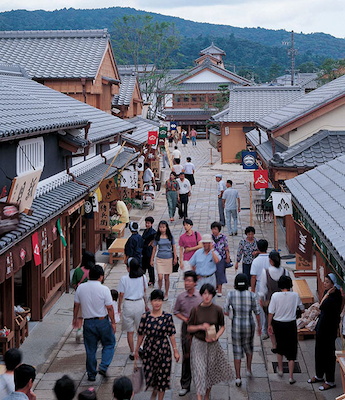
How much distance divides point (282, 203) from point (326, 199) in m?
3.64

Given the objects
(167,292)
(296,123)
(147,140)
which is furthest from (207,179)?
(167,292)

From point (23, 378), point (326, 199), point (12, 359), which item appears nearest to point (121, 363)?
point (12, 359)

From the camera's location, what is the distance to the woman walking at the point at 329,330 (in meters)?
8.71

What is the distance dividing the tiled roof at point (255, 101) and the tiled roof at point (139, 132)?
6.48 metres

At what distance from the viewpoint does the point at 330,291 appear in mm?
8719

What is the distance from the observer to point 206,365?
813cm

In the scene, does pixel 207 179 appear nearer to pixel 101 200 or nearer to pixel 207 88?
pixel 101 200

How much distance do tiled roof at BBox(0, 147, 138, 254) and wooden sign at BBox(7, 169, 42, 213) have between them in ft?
0.74

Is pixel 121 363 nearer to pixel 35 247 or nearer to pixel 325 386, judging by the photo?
pixel 35 247

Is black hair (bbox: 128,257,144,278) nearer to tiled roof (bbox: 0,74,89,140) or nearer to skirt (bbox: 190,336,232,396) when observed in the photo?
skirt (bbox: 190,336,232,396)

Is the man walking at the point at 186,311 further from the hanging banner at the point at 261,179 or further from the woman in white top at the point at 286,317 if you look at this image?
the hanging banner at the point at 261,179

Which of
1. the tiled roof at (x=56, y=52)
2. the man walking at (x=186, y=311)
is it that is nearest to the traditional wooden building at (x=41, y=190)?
the man walking at (x=186, y=311)

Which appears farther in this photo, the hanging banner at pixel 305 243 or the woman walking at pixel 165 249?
the woman walking at pixel 165 249

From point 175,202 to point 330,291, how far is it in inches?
551
